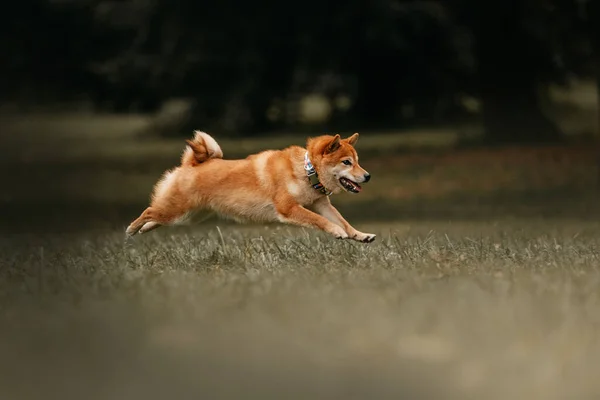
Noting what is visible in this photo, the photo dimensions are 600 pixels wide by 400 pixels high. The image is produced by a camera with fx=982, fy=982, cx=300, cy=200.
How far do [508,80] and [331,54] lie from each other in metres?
3.11

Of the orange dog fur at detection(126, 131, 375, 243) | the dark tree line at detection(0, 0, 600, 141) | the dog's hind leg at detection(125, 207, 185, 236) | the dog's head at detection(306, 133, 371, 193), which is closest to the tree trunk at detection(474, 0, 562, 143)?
the dark tree line at detection(0, 0, 600, 141)

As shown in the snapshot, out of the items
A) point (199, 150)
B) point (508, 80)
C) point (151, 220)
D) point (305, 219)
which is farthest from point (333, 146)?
point (508, 80)

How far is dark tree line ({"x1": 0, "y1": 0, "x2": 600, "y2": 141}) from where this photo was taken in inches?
643

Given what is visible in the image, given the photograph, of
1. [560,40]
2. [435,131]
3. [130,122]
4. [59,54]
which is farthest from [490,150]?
[130,122]

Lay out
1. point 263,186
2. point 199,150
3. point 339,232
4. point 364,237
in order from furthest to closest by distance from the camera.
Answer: point 199,150, point 263,186, point 364,237, point 339,232

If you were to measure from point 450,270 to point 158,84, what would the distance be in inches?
515

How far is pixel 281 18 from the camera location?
17.3 meters

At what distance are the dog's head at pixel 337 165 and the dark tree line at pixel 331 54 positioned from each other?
928 cm

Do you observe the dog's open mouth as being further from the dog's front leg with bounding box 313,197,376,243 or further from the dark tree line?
the dark tree line

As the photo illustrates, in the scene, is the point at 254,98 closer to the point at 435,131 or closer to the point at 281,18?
the point at 281,18

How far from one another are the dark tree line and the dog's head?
9.28 m

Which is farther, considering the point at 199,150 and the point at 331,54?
the point at 331,54

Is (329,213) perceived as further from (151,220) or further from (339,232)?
(151,220)

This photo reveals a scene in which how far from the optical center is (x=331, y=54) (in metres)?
16.9
